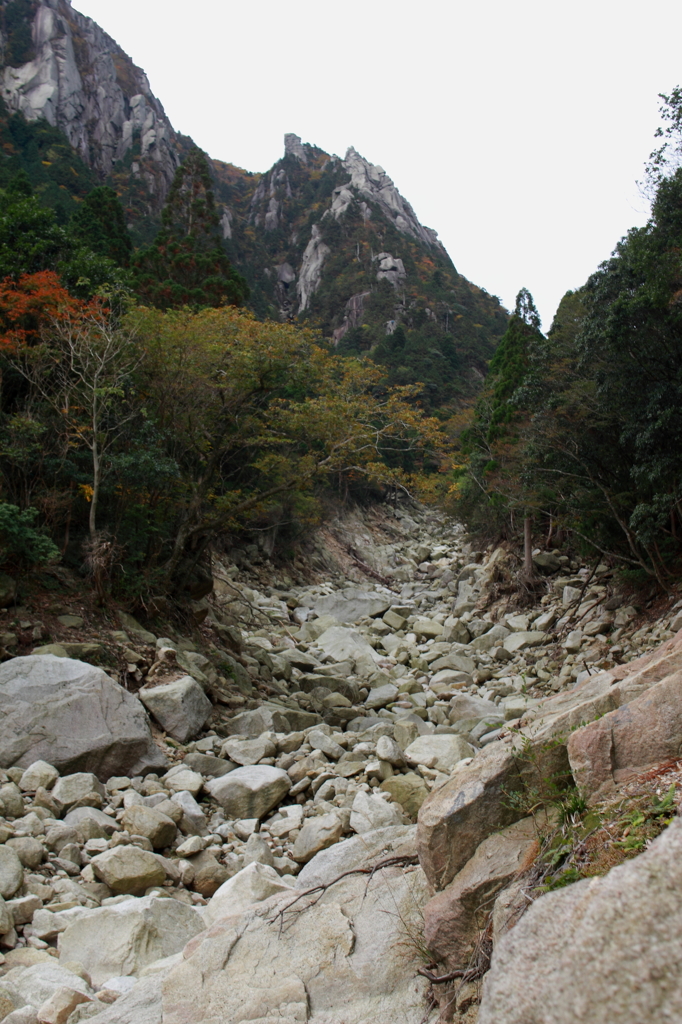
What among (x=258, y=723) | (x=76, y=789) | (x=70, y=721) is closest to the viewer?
(x=76, y=789)

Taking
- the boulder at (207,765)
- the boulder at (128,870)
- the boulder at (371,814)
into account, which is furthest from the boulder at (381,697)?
the boulder at (128,870)

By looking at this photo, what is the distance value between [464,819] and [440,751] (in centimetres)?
441

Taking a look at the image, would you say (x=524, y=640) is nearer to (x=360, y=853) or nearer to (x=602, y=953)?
(x=360, y=853)

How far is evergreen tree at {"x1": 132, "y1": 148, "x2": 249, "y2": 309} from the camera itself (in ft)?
72.3

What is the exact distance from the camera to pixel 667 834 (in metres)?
1.68

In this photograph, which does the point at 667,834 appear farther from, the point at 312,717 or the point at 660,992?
the point at 312,717

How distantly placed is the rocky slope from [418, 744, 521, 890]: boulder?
1cm

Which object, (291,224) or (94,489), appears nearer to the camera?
(94,489)

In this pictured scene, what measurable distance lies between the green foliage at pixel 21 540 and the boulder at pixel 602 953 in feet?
27.3

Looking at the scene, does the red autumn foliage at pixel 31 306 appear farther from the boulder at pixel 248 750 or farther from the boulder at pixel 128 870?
the boulder at pixel 128 870

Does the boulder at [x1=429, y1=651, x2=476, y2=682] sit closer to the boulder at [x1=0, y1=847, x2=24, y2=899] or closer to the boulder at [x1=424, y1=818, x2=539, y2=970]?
the boulder at [x1=0, y1=847, x2=24, y2=899]

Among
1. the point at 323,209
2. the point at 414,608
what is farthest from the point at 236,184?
the point at 414,608

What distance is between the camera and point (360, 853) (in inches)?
150

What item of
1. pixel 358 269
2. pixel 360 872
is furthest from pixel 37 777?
pixel 358 269
